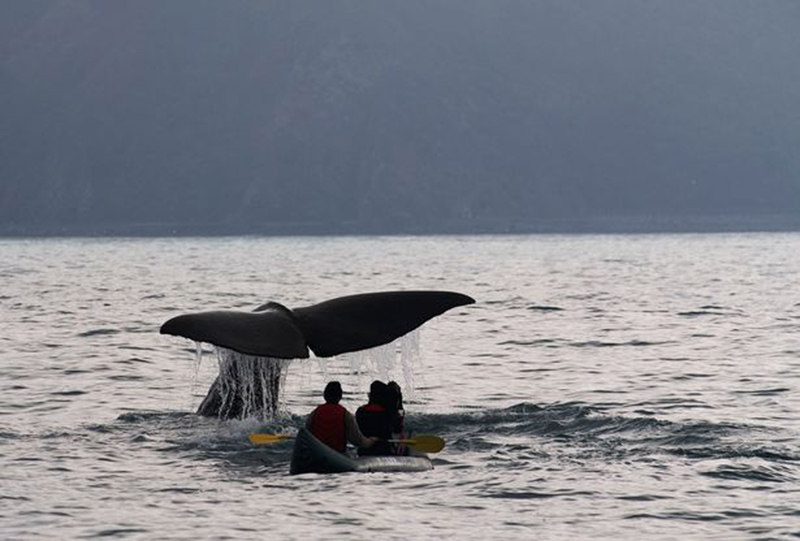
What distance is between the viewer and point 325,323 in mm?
17422

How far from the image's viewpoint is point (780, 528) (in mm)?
15711

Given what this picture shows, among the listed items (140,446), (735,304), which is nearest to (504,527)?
(140,446)

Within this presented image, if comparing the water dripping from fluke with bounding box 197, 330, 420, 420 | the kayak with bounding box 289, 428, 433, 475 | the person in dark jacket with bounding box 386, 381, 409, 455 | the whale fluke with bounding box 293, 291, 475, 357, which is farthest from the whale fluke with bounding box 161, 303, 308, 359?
the water dripping from fluke with bounding box 197, 330, 420, 420

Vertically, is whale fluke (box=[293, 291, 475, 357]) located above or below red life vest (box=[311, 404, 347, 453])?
above

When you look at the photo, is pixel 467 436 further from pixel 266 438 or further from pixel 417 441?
pixel 266 438

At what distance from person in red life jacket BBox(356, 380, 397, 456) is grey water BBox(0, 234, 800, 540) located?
366mm

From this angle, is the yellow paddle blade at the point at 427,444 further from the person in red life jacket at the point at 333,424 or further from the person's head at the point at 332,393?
the person's head at the point at 332,393

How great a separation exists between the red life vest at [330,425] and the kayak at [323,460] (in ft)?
0.46

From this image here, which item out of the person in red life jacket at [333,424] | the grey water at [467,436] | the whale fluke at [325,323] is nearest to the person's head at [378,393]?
the person in red life jacket at [333,424]

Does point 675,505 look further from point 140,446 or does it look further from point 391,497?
point 140,446

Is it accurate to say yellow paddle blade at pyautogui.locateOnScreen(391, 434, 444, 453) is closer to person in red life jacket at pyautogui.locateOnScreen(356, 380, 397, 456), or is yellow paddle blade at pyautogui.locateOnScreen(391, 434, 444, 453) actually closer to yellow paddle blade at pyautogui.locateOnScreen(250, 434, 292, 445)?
person in red life jacket at pyautogui.locateOnScreen(356, 380, 397, 456)

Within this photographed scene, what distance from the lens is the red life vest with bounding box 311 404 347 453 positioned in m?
18.1

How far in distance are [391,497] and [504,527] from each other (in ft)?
6.22

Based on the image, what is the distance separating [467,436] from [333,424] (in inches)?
177
